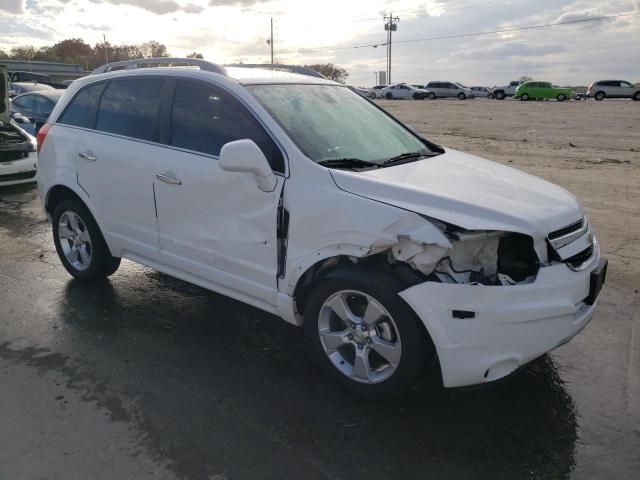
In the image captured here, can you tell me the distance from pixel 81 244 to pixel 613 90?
160 ft

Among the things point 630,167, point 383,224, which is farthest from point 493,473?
point 630,167

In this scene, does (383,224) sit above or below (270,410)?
above

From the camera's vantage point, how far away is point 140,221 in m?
4.38

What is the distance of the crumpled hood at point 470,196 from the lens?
9.78 feet

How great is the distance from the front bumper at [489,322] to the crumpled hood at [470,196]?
32cm

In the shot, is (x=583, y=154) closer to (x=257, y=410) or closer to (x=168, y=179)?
(x=168, y=179)

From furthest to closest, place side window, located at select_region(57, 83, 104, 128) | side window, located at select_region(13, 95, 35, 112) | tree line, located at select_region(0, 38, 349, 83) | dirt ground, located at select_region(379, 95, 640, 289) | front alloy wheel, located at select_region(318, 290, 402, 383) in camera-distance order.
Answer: tree line, located at select_region(0, 38, 349, 83) < side window, located at select_region(13, 95, 35, 112) < dirt ground, located at select_region(379, 95, 640, 289) < side window, located at select_region(57, 83, 104, 128) < front alloy wheel, located at select_region(318, 290, 402, 383)

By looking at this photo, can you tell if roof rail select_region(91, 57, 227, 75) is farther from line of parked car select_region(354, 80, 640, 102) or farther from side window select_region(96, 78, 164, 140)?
line of parked car select_region(354, 80, 640, 102)

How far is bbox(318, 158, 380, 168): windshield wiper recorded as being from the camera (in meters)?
3.48

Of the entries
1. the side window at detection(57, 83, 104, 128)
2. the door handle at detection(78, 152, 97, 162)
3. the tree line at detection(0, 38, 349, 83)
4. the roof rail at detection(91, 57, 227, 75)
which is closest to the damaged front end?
the roof rail at detection(91, 57, 227, 75)

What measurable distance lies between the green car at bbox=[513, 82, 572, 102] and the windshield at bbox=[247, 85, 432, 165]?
154 ft

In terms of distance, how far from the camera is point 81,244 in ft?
16.8

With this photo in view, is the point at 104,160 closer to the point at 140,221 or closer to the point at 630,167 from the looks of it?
the point at 140,221

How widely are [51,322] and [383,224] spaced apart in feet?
9.45
